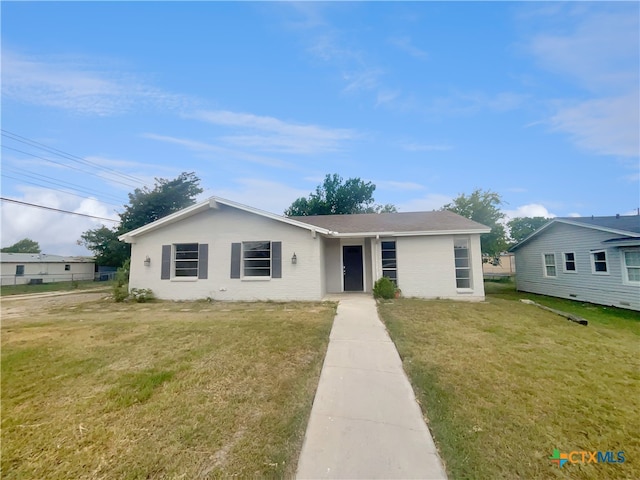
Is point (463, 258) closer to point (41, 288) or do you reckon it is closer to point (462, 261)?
point (462, 261)

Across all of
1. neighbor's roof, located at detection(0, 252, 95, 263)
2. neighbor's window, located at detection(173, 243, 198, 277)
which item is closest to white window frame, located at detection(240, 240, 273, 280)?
neighbor's window, located at detection(173, 243, 198, 277)

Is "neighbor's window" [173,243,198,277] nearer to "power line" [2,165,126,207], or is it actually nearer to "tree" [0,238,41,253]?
"power line" [2,165,126,207]

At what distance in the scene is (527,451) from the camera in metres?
2.34

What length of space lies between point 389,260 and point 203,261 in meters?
7.70

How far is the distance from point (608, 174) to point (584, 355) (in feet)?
50.7

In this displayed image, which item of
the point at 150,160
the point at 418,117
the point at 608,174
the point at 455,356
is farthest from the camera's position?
the point at 150,160

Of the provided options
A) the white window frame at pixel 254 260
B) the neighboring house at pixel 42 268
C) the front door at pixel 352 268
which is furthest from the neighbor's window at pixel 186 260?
the neighboring house at pixel 42 268

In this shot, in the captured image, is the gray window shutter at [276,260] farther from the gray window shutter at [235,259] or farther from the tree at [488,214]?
the tree at [488,214]

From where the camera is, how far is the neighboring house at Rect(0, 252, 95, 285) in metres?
27.2

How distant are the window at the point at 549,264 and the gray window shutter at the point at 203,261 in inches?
635

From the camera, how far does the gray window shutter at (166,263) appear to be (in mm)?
10906

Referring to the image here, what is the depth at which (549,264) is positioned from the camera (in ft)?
43.2

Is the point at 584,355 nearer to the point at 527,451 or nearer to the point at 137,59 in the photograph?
the point at 527,451

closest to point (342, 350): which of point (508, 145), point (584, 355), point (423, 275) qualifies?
point (584, 355)
